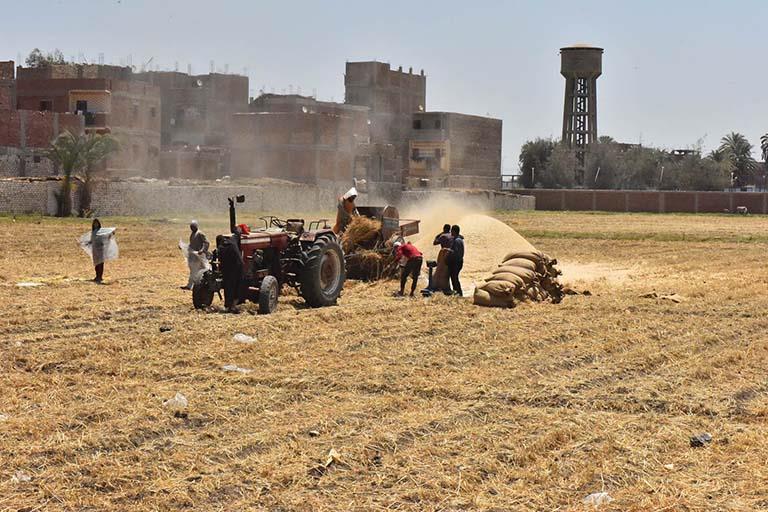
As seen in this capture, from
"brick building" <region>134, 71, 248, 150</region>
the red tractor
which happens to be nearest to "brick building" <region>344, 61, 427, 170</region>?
"brick building" <region>134, 71, 248, 150</region>

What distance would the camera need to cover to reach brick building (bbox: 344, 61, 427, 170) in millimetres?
93375

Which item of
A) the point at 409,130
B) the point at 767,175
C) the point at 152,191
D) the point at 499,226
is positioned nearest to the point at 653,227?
the point at 152,191

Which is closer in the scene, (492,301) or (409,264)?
(492,301)

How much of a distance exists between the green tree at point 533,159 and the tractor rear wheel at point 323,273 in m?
101

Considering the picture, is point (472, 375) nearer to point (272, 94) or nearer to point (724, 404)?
point (724, 404)

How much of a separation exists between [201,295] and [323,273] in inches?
87.2

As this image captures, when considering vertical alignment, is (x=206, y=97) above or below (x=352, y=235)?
above

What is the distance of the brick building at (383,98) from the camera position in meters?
93.4

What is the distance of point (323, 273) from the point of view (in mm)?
18938

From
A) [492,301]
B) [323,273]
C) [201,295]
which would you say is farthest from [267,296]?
[492,301]

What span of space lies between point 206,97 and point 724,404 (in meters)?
78.6

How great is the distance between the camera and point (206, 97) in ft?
285

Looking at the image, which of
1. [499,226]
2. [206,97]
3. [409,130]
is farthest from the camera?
[409,130]

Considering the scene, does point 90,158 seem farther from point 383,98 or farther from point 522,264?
point 383,98
